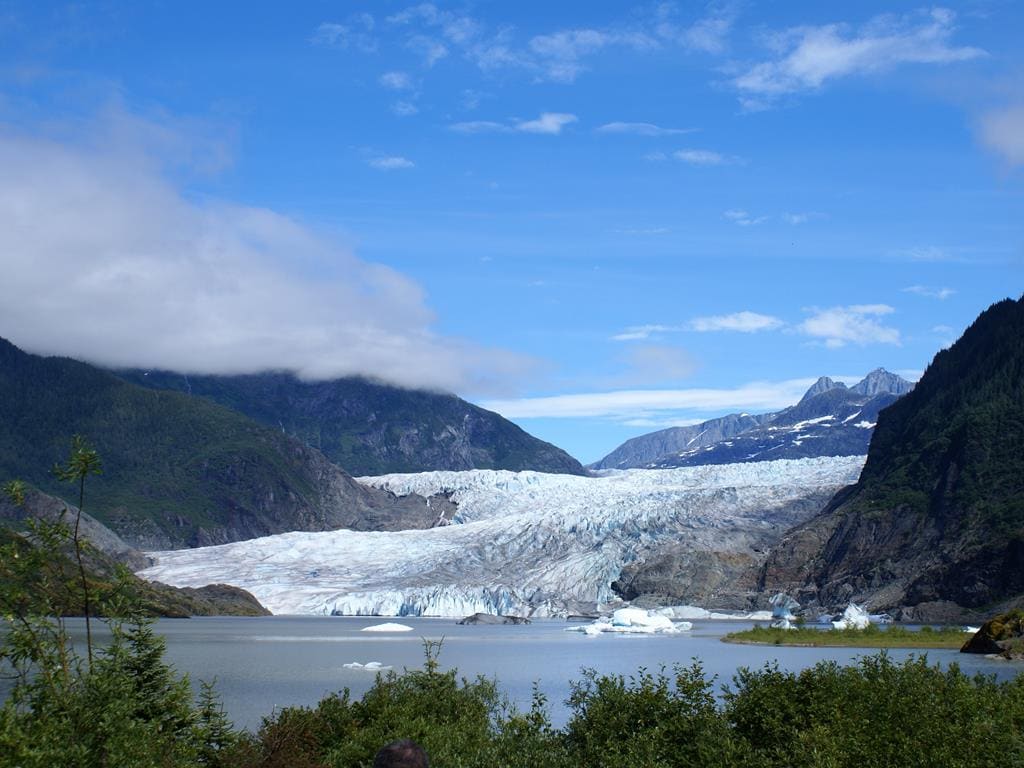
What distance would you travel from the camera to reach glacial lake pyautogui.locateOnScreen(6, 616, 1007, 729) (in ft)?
136

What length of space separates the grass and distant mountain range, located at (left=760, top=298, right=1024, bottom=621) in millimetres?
22032

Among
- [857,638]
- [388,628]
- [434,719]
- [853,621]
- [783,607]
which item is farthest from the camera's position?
[783,607]

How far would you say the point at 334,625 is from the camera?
104250 millimetres

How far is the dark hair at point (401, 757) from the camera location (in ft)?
32.6

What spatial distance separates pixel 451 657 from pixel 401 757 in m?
50.9

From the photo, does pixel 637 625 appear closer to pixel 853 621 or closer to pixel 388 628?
pixel 853 621

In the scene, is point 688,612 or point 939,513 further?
point 939,513

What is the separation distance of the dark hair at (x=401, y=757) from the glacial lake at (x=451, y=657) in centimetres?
1760

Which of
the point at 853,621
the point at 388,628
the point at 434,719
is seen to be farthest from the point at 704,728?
the point at 388,628

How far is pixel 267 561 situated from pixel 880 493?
2860 inches

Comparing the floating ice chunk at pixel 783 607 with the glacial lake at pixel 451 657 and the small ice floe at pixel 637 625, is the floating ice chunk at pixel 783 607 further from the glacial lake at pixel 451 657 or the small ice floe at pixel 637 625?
the glacial lake at pixel 451 657

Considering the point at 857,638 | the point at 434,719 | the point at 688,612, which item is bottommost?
the point at 688,612

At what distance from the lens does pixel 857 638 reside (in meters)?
71.2

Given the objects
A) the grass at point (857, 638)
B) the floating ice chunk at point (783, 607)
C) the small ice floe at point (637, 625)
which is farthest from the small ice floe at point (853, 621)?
the small ice floe at point (637, 625)
